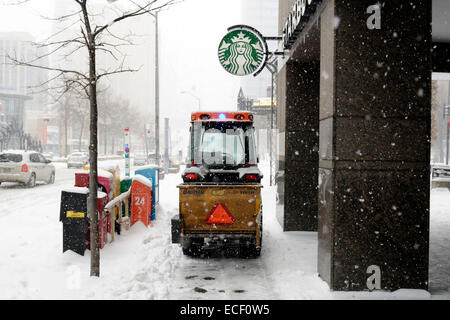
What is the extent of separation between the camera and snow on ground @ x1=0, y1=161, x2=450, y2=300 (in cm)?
580

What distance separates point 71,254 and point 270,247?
4.08 metres

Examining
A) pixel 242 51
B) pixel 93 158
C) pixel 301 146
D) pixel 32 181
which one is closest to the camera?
pixel 93 158

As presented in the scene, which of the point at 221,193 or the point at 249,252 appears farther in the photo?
the point at 249,252

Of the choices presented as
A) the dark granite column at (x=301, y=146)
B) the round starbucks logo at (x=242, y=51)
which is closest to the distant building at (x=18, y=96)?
the round starbucks logo at (x=242, y=51)

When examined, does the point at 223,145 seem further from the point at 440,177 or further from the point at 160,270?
the point at 440,177

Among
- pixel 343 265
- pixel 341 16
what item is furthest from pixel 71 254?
pixel 341 16

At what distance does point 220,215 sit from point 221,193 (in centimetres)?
41

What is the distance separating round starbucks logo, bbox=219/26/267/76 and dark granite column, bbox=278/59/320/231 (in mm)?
1022

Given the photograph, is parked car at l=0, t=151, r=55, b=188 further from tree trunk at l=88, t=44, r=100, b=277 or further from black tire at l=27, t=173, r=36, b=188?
tree trunk at l=88, t=44, r=100, b=277

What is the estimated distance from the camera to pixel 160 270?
277 inches

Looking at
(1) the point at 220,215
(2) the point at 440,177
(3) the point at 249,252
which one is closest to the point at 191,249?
(3) the point at 249,252

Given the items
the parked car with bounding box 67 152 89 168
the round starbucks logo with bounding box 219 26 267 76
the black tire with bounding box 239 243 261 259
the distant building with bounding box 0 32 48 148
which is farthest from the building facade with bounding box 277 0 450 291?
the distant building with bounding box 0 32 48 148

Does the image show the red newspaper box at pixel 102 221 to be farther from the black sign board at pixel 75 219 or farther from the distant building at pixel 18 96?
the distant building at pixel 18 96

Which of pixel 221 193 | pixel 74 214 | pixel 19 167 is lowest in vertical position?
pixel 74 214
